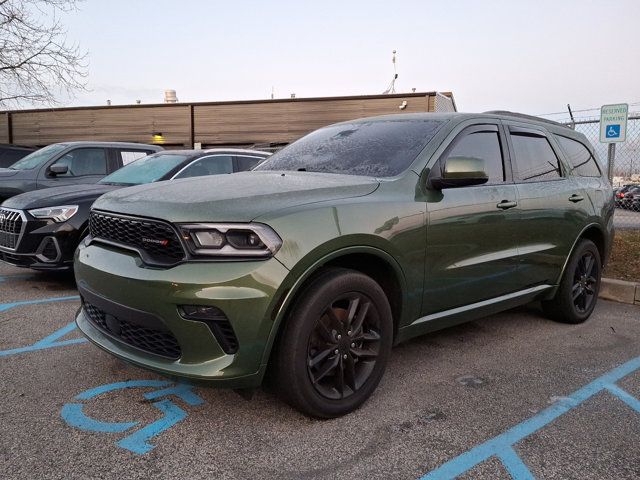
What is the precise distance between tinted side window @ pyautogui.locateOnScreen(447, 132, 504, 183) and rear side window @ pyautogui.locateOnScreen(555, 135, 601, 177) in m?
1.16

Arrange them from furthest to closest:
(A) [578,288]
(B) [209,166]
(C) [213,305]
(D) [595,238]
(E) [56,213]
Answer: (B) [209,166], (E) [56,213], (D) [595,238], (A) [578,288], (C) [213,305]

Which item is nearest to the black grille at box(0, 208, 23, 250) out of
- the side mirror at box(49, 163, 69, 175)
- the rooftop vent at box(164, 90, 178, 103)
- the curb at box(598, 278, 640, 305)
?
the side mirror at box(49, 163, 69, 175)

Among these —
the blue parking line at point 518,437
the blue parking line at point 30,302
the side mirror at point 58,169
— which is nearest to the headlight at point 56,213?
the blue parking line at point 30,302

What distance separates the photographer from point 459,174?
3.18m

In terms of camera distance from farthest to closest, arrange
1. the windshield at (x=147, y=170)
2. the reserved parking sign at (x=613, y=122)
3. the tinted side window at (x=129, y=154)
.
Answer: the tinted side window at (x=129, y=154), the reserved parking sign at (x=613, y=122), the windshield at (x=147, y=170)

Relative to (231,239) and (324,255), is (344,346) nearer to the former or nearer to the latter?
(324,255)

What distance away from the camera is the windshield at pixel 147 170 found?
6.14 metres

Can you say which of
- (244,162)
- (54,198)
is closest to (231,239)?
(54,198)

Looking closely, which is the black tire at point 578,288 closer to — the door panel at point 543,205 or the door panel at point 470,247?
the door panel at point 543,205

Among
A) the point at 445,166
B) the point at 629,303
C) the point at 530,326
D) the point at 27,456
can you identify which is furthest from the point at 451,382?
the point at 629,303

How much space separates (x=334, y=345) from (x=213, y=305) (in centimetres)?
73

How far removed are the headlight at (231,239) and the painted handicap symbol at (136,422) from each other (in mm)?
953

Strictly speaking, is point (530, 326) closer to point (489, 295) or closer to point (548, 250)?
point (548, 250)

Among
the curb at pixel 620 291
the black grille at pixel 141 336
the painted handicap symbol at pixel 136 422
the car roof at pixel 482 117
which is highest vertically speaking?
the car roof at pixel 482 117
